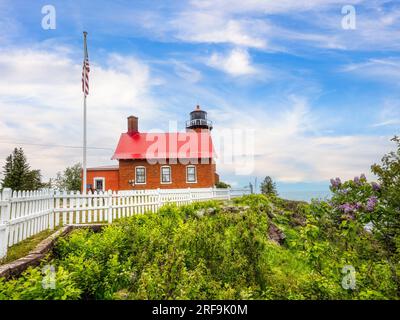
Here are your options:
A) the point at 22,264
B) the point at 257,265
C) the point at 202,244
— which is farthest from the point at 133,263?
the point at 257,265

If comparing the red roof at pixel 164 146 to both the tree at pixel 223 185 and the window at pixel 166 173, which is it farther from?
the tree at pixel 223 185

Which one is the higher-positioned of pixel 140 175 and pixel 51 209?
pixel 140 175

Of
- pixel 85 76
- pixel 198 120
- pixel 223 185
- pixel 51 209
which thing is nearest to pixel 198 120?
pixel 198 120

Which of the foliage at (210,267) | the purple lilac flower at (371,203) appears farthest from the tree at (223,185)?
the purple lilac flower at (371,203)

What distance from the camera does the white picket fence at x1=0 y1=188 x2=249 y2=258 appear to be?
21.7 ft

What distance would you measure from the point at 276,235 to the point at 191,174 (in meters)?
16.5

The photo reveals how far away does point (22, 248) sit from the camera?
661cm

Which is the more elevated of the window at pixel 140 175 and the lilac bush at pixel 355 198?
the window at pixel 140 175

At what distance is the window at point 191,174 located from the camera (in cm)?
2816

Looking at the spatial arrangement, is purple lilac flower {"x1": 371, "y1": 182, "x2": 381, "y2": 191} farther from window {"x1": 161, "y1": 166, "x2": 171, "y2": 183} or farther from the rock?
window {"x1": 161, "y1": 166, "x2": 171, "y2": 183}

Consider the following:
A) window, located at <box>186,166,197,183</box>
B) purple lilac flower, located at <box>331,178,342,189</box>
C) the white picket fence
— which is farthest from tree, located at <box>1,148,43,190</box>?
purple lilac flower, located at <box>331,178,342,189</box>

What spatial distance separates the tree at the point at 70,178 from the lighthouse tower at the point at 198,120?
21.2 m

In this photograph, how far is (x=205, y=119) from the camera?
118 feet

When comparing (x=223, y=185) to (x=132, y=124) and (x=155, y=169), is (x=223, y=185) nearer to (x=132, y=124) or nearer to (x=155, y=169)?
(x=155, y=169)
